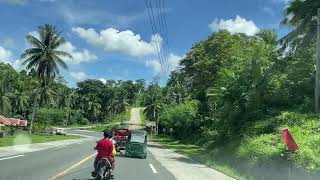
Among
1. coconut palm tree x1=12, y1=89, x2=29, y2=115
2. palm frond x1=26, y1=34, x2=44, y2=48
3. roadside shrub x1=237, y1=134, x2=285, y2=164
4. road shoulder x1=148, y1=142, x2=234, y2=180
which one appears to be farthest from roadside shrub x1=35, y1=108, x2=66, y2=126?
roadside shrub x1=237, y1=134, x2=285, y2=164

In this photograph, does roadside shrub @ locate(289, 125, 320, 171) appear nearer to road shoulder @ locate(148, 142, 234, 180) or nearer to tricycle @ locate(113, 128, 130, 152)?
road shoulder @ locate(148, 142, 234, 180)

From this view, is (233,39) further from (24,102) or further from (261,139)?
(24,102)

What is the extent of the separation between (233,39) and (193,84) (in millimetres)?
8170

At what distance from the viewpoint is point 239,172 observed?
24016 mm

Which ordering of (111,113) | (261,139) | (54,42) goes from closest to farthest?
(261,139), (54,42), (111,113)

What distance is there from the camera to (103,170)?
15523 mm

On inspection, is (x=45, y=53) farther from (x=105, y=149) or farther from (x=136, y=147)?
(x=105, y=149)

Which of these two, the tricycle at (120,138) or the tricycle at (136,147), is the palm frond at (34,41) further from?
the tricycle at (136,147)

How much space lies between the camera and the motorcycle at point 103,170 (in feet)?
50.7

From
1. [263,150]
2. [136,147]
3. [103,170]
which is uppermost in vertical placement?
[136,147]

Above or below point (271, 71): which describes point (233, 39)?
above

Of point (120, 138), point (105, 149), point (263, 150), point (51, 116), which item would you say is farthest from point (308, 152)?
point (51, 116)

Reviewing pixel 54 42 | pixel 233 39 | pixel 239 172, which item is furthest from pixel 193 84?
pixel 239 172

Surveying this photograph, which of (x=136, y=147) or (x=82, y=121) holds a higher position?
(x=82, y=121)
